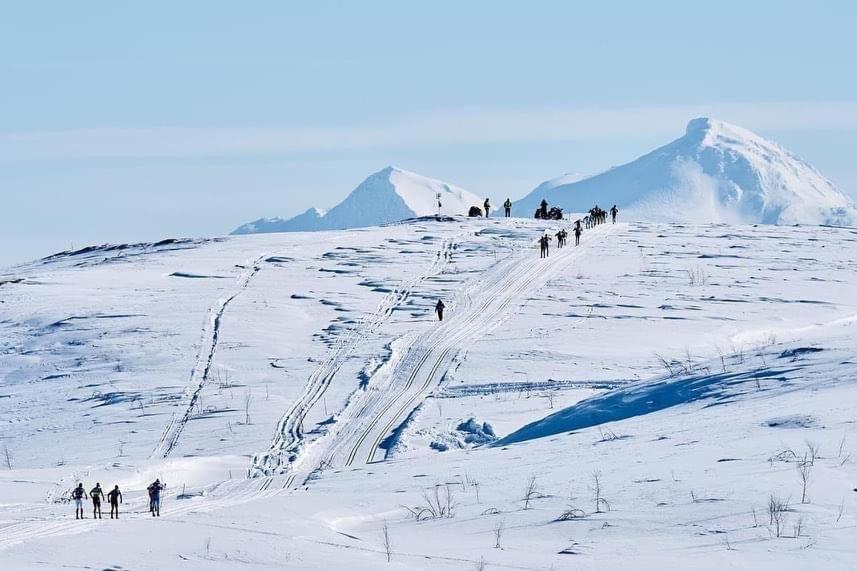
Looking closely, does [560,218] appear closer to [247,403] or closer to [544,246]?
[544,246]

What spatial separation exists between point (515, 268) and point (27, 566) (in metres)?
44.8

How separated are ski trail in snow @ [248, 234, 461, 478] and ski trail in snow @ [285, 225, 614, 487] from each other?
65 centimetres

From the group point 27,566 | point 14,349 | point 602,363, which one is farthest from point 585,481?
point 14,349

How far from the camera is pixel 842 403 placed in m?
24.6

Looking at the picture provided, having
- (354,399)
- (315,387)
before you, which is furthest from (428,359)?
(354,399)

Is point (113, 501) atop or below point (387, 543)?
below

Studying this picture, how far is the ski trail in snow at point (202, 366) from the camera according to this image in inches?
1384

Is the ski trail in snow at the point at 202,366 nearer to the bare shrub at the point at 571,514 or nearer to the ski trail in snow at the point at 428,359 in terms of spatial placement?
the ski trail in snow at the point at 428,359

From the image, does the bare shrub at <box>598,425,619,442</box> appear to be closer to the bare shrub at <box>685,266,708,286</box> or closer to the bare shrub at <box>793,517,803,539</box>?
the bare shrub at <box>793,517,803,539</box>

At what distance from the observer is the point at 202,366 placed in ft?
142

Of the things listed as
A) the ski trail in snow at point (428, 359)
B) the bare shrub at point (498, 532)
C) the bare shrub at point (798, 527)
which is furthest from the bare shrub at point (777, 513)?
the ski trail in snow at point (428, 359)

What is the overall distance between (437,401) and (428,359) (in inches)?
228

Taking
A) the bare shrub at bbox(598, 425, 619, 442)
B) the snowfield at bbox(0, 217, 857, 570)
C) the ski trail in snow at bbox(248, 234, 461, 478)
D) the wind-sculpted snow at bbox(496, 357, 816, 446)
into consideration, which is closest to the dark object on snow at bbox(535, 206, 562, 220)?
the snowfield at bbox(0, 217, 857, 570)

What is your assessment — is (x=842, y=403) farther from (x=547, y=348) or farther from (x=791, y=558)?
(x=547, y=348)
